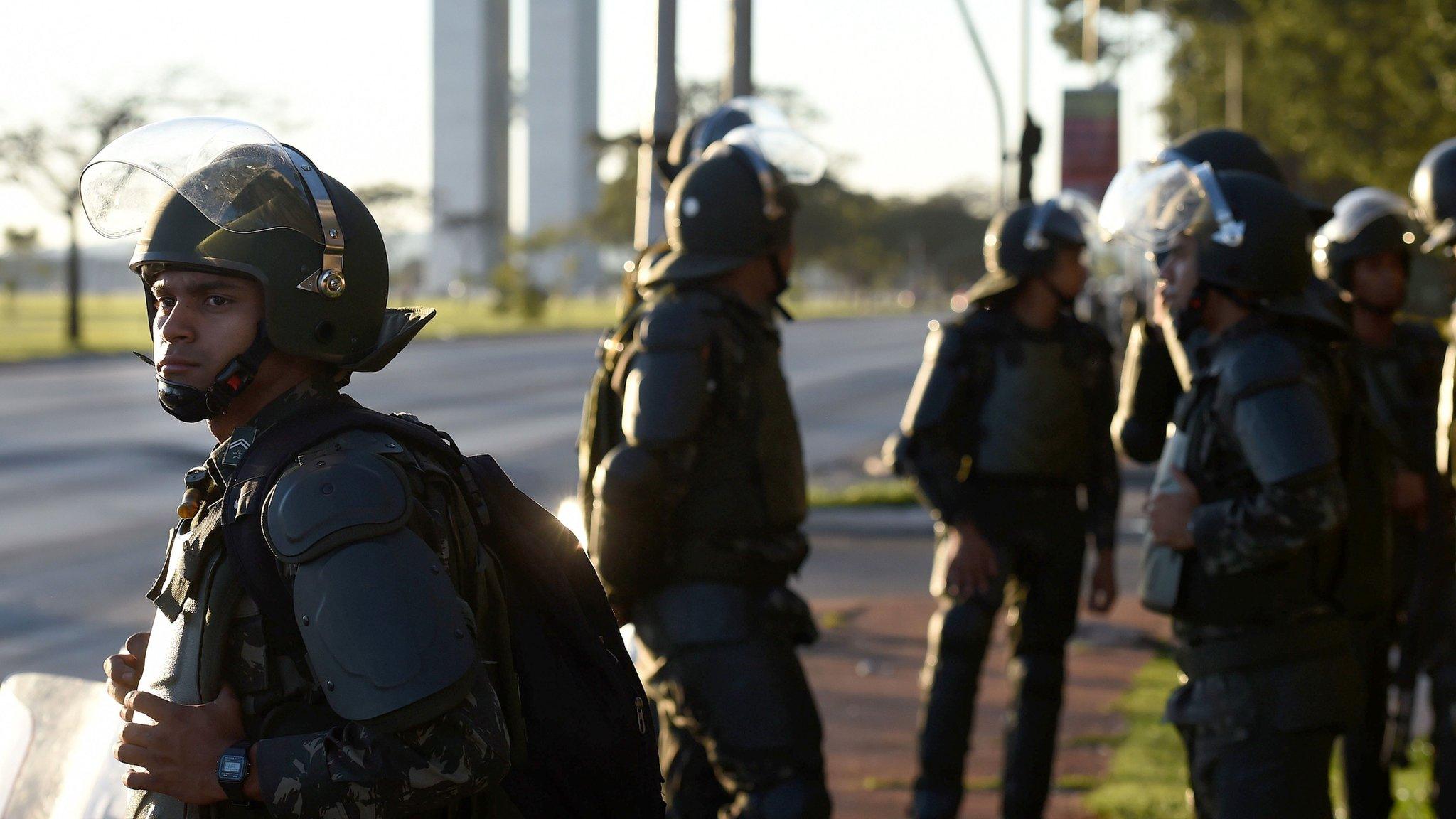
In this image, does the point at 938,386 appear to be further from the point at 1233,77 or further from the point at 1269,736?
the point at 1233,77

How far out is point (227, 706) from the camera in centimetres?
196

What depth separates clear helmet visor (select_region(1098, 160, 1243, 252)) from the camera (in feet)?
11.8

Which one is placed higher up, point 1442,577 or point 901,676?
point 1442,577

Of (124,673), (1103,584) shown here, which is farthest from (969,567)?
(124,673)

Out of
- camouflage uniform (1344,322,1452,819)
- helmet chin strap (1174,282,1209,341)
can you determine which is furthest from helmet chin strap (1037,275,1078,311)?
helmet chin strap (1174,282,1209,341)

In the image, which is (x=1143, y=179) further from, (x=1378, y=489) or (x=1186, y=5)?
(x=1186, y=5)

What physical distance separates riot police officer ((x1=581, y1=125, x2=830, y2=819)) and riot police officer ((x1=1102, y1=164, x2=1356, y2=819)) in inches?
34.1

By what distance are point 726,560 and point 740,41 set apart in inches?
127

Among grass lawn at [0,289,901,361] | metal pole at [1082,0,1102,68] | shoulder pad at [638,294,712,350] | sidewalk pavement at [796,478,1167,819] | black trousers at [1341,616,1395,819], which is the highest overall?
metal pole at [1082,0,1102,68]

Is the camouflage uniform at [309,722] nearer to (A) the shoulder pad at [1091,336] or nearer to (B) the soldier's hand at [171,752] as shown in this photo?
(B) the soldier's hand at [171,752]

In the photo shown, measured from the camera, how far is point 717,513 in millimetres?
3885

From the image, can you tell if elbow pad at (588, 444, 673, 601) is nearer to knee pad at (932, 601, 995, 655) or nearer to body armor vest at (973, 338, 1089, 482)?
knee pad at (932, 601, 995, 655)

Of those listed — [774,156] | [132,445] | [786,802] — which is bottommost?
[132,445]

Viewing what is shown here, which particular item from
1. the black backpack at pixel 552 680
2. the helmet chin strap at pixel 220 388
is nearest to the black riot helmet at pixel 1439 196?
the black backpack at pixel 552 680
